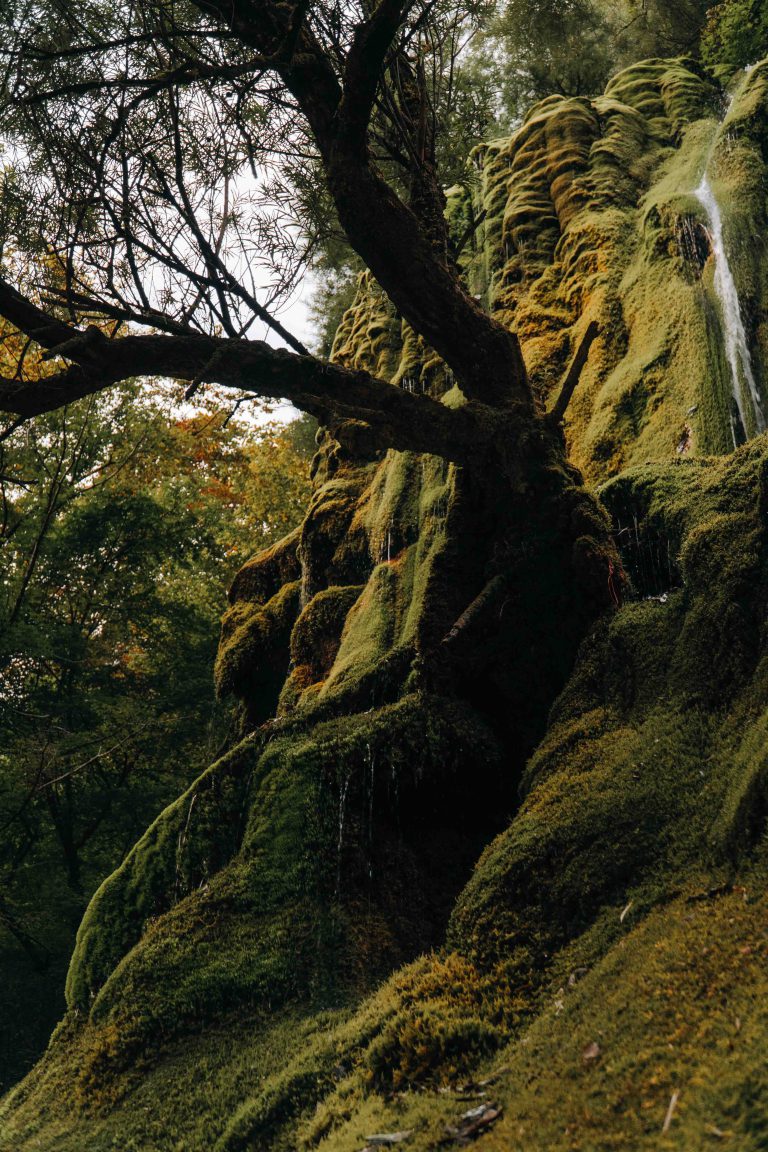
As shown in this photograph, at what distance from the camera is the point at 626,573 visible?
613 cm

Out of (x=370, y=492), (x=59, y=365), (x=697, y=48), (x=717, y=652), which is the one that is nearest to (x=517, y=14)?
(x=697, y=48)

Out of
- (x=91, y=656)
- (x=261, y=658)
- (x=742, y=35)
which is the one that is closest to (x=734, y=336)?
(x=261, y=658)

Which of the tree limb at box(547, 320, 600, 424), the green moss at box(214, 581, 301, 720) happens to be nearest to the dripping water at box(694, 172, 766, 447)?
the tree limb at box(547, 320, 600, 424)

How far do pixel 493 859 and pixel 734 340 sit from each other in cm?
630

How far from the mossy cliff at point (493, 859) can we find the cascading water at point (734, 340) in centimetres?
14

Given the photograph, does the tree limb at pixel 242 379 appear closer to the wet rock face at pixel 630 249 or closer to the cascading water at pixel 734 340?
the wet rock face at pixel 630 249

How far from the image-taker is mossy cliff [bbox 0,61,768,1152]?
10.2 feet

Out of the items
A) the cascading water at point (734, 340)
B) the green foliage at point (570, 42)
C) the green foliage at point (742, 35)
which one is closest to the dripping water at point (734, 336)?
the cascading water at point (734, 340)

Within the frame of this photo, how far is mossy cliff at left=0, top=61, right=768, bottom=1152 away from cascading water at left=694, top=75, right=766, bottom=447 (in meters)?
0.14

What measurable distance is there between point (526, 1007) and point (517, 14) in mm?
19507

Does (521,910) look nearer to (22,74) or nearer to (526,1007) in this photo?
(526,1007)

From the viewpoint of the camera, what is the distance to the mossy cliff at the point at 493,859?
3105mm

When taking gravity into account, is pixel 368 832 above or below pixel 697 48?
below

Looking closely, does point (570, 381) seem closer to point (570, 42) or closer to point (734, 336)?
point (734, 336)
